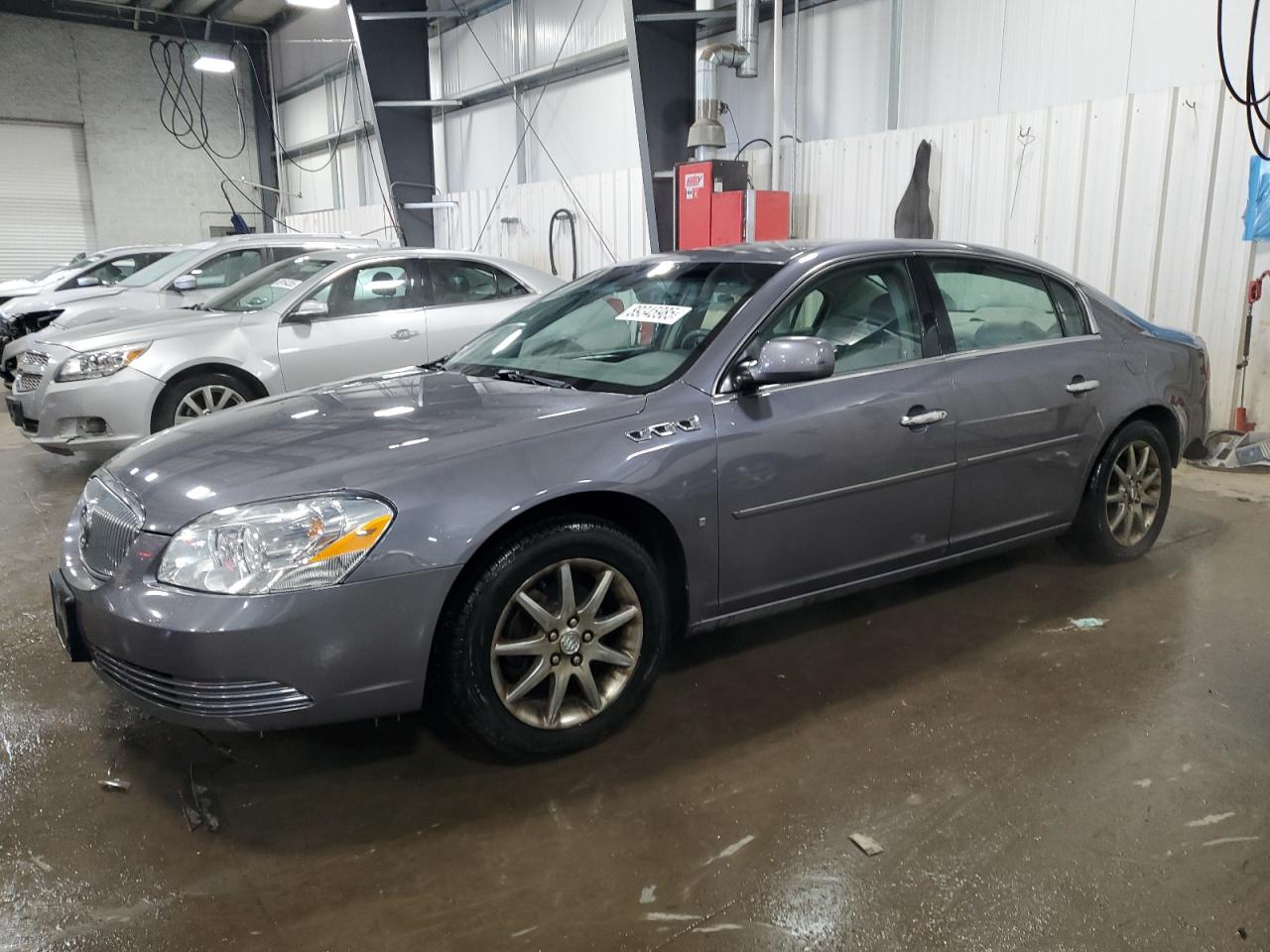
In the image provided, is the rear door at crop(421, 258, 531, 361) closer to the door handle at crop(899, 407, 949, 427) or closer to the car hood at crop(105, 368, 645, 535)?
the car hood at crop(105, 368, 645, 535)

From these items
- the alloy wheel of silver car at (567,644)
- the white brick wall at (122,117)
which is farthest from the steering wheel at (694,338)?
the white brick wall at (122,117)

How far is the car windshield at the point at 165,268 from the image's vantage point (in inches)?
348

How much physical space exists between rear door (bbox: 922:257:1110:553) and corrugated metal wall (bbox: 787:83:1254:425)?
3.08m

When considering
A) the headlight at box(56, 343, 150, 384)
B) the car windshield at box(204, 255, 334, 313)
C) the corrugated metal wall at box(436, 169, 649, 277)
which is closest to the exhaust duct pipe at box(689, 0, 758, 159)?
the corrugated metal wall at box(436, 169, 649, 277)

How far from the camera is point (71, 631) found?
2402 mm

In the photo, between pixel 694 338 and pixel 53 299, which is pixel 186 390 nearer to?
pixel 694 338

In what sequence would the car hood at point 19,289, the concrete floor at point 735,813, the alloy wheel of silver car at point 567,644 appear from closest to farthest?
1. the concrete floor at point 735,813
2. the alloy wheel of silver car at point 567,644
3. the car hood at point 19,289

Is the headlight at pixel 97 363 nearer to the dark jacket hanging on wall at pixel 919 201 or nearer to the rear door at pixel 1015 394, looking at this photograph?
the rear door at pixel 1015 394

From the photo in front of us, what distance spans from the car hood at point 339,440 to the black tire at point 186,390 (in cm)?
293

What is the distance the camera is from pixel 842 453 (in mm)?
2898

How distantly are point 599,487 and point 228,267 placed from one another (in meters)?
7.39

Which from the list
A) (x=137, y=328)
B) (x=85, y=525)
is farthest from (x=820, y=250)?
(x=137, y=328)

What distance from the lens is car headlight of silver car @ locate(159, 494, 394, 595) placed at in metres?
2.16

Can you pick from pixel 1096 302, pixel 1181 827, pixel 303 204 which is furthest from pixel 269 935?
pixel 303 204
